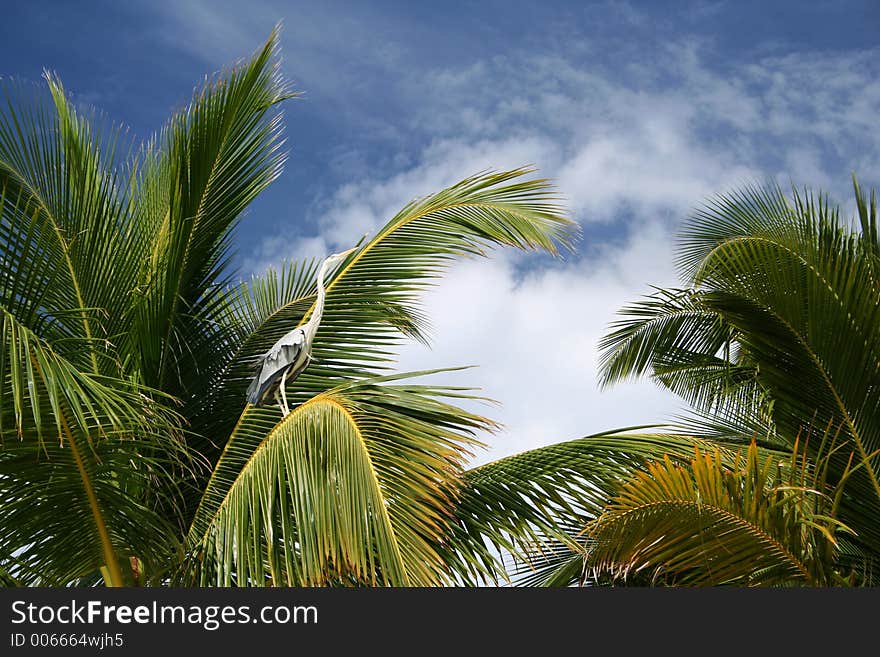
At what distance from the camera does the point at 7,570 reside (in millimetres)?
5121

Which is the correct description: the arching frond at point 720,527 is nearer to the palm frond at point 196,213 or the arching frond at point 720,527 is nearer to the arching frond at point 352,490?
the arching frond at point 352,490

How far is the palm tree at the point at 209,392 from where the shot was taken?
4457 millimetres

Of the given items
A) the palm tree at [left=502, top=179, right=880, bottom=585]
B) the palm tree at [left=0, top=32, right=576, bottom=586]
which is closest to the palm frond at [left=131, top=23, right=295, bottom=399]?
the palm tree at [left=0, top=32, right=576, bottom=586]

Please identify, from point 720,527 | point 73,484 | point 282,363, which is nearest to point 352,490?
point 282,363

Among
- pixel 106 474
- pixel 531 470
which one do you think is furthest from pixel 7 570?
pixel 531 470

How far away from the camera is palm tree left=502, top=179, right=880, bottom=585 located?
171 inches

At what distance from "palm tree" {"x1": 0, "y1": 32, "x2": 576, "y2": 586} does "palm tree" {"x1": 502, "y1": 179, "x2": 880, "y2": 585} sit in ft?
2.78

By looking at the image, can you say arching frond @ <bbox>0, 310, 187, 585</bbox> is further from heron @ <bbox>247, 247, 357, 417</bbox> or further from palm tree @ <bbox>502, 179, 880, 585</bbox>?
palm tree @ <bbox>502, 179, 880, 585</bbox>

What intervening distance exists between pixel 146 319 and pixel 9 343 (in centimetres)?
227

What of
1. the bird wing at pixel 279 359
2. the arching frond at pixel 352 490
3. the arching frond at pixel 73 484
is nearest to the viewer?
the arching frond at pixel 352 490

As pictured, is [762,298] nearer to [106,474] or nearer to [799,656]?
[799,656]

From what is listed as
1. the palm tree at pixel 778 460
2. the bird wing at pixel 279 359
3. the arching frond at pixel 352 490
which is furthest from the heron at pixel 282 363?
the palm tree at pixel 778 460

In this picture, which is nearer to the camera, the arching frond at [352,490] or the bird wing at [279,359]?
the arching frond at [352,490]

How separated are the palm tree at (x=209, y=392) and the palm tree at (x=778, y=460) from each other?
0.85m
